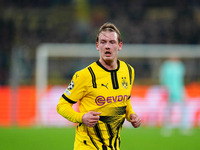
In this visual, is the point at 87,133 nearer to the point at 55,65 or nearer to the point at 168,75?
the point at 168,75

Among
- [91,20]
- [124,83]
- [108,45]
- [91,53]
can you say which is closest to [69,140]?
[124,83]

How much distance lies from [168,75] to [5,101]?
6.10 metres

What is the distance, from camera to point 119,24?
72.2ft

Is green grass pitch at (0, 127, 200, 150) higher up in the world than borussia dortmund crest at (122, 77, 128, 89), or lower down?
lower down

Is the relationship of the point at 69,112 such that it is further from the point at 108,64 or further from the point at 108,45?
the point at 108,45

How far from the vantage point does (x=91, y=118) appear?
415 centimetres

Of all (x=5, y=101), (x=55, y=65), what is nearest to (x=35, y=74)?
(x=55, y=65)

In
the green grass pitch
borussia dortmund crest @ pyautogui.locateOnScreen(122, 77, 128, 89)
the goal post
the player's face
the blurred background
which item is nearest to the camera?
the player's face

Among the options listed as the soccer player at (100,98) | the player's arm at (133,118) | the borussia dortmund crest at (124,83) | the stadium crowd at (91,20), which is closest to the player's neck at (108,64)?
the soccer player at (100,98)

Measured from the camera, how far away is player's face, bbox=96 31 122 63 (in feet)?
14.5

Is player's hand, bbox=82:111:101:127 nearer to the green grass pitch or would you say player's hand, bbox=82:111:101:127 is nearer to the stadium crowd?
the green grass pitch

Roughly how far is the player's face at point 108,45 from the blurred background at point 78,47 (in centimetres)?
933

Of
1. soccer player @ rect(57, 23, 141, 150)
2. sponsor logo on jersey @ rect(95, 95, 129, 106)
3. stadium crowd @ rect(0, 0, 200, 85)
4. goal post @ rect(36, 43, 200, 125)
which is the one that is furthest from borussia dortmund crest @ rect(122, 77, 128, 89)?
stadium crowd @ rect(0, 0, 200, 85)

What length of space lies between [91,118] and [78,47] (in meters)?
13.2
